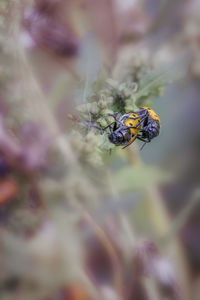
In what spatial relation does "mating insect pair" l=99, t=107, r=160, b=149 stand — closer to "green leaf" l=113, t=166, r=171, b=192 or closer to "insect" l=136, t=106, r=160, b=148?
"insect" l=136, t=106, r=160, b=148

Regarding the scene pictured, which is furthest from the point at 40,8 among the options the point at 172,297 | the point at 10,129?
the point at 172,297

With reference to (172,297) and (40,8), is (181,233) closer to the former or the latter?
(172,297)

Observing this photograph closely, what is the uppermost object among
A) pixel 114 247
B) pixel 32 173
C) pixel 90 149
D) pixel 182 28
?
pixel 182 28

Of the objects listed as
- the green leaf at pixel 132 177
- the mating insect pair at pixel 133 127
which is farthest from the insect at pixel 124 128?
the green leaf at pixel 132 177

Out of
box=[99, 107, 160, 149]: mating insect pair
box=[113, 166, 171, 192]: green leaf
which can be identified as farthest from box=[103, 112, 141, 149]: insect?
box=[113, 166, 171, 192]: green leaf

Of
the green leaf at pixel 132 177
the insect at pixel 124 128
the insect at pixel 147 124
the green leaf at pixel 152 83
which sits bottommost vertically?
the insect at pixel 124 128

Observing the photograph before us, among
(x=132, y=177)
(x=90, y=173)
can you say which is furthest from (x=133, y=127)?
(x=132, y=177)

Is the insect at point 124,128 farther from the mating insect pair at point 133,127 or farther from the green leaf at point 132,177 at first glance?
the green leaf at point 132,177
